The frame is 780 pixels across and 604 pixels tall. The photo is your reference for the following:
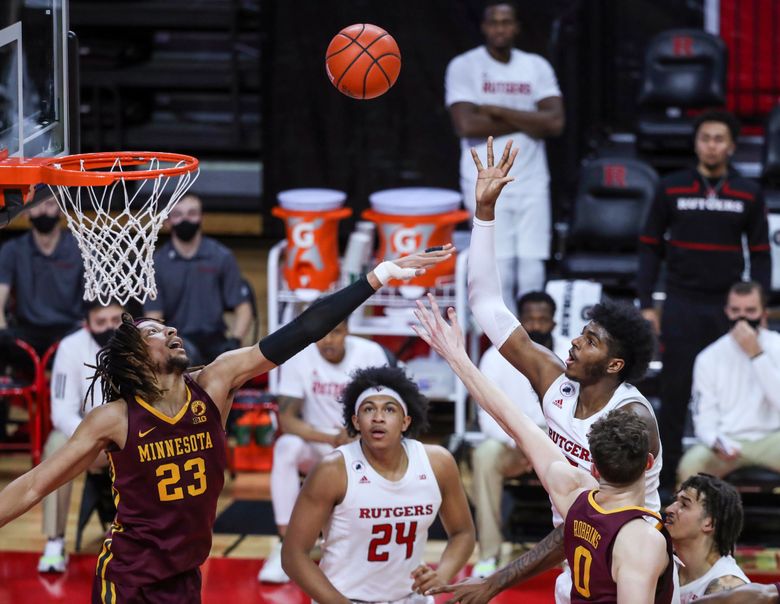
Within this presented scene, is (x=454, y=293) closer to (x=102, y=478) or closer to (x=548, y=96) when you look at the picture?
(x=548, y=96)

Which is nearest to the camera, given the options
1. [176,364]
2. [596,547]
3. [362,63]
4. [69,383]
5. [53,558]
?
[596,547]

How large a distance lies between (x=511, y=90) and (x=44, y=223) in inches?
118

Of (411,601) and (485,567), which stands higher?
(411,601)

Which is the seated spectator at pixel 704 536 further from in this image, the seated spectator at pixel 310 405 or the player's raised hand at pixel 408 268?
the seated spectator at pixel 310 405

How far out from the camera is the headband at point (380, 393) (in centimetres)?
570

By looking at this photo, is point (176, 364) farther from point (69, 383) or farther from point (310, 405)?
point (69, 383)

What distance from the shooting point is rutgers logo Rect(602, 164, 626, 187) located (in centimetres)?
922

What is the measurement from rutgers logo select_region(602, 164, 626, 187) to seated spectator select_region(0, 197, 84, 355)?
133 inches

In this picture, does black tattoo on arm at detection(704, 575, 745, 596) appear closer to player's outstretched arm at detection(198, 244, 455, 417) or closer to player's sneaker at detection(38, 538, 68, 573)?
player's outstretched arm at detection(198, 244, 455, 417)

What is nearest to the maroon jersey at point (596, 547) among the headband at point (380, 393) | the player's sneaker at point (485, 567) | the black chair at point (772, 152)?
the headband at point (380, 393)

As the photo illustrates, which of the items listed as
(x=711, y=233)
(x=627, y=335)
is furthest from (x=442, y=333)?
(x=711, y=233)

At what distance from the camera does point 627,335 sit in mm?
5008

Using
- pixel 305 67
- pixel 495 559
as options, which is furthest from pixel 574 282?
pixel 305 67

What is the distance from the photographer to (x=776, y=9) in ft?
36.8
